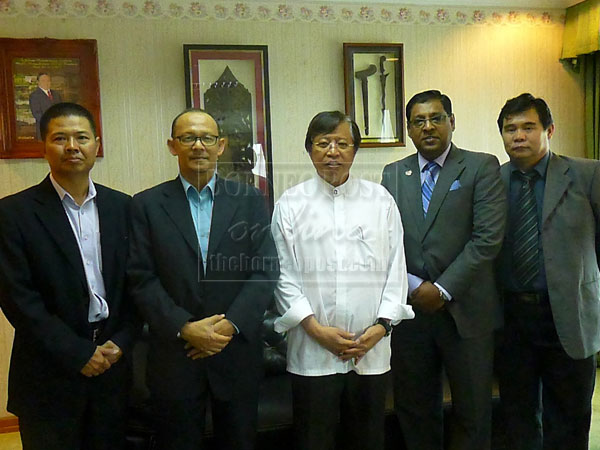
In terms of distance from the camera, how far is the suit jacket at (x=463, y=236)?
177 centimetres

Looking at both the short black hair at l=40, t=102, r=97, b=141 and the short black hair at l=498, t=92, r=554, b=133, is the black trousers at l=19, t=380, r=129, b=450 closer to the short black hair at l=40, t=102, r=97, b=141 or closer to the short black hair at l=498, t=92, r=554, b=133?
the short black hair at l=40, t=102, r=97, b=141

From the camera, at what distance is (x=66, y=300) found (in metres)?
1.54

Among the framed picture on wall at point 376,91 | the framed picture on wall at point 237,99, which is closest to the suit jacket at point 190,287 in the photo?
the framed picture on wall at point 237,99

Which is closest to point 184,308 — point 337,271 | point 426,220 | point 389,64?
point 337,271

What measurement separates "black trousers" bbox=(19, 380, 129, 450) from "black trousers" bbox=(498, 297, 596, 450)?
1481mm

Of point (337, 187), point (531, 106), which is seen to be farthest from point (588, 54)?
Answer: point (337, 187)

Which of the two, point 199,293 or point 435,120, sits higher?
point 435,120

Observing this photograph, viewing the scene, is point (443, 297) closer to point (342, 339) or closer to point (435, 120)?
point (342, 339)

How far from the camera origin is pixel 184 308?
5.25 feet

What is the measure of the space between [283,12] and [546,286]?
217cm

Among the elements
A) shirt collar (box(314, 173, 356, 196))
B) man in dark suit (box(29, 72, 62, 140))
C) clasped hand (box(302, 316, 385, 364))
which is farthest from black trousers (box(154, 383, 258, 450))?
man in dark suit (box(29, 72, 62, 140))

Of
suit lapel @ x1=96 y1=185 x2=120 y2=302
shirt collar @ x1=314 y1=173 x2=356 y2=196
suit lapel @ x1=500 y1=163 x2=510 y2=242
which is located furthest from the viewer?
suit lapel @ x1=500 y1=163 x2=510 y2=242

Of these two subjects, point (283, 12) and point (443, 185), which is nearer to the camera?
point (443, 185)

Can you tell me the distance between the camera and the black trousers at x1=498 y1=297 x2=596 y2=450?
187 centimetres
